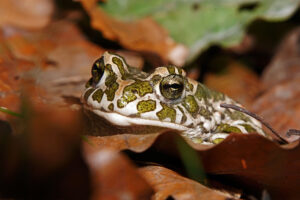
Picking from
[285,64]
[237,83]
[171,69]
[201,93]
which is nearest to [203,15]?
[237,83]

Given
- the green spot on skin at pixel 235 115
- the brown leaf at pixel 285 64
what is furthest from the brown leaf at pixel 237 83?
the green spot on skin at pixel 235 115

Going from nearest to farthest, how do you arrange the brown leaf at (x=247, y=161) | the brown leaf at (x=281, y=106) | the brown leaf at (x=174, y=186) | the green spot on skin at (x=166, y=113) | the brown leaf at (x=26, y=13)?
the brown leaf at (x=174, y=186) → the brown leaf at (x=247, y=161) → the green spot on skin at (x=166, y=113) → the brown leaf at (x=281, y=106) → the brown leaf at (x=26, y=13)

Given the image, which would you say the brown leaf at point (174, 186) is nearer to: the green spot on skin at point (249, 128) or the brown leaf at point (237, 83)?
the green spot on skin at point (249, 128)

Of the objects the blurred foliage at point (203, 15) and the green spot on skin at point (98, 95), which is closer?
the green spot on skin at point (98, 95)

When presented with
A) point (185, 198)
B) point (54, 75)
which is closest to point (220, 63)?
point (54, 75)

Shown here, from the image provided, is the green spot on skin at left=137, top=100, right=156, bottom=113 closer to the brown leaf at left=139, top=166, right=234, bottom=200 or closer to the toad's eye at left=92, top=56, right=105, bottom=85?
the toad's eye at left=92, top=56, right=105, bottom=85

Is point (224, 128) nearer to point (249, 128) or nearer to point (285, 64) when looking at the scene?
point (249, 128)

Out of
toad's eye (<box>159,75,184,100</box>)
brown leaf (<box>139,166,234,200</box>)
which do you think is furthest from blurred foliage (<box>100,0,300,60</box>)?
brown leaf (<box>139,166,234,200</box>)
